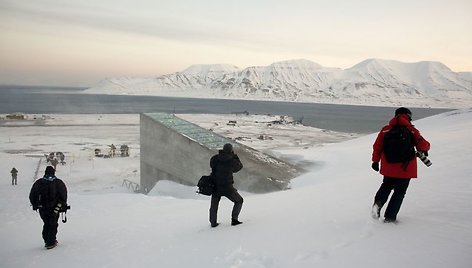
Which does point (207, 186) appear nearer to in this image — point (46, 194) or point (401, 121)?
point (46, 194)

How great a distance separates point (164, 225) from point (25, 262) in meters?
2.38

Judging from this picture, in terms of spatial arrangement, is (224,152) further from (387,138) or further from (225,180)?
(387,138)

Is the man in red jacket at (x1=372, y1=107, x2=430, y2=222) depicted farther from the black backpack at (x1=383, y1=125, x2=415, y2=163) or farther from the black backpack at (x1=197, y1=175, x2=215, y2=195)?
the black backpack at (x1=197, y1=175, x2=215, y2=195)

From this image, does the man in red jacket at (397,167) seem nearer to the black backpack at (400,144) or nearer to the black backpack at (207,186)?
the black backpack at (400,144)

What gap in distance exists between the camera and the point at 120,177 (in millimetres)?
22234

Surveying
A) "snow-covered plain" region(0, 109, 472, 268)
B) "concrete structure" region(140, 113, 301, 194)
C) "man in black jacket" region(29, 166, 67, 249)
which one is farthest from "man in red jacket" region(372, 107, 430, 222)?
"concrete structure" region(140, 113, 301, 194)

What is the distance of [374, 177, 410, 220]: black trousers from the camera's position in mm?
4520

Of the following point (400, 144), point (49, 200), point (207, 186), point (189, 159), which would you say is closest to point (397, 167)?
point (400, 144)

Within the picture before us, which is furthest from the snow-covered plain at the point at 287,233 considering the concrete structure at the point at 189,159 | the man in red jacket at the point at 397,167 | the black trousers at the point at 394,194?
the concrete structure at the point at 189,159

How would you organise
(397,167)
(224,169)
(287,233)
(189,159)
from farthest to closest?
(189,159), (224,169), (287,233), (397,167)

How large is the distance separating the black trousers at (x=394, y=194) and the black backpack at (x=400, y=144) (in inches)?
12.6

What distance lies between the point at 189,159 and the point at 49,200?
9.79 metres

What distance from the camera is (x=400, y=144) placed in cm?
435

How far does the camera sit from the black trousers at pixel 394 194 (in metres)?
4.52
